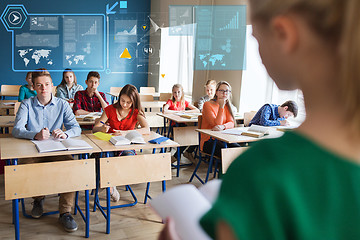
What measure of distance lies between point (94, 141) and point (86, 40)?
5.30m

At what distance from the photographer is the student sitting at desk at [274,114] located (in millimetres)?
4223

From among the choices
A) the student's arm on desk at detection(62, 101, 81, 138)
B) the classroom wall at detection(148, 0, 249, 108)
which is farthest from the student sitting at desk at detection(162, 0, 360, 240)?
the classroom wall at detection(148, 0, 249, 108)

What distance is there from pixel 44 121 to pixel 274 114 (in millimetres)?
2807

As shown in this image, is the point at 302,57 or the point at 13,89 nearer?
→ the point at 302,57

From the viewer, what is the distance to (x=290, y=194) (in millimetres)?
307

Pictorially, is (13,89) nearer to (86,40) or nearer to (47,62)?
(47,62)

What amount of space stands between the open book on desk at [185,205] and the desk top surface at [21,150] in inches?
82.8

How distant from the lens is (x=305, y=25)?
32 cm

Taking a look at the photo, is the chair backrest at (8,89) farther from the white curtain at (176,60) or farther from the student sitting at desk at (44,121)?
the student sitting at desk at (44,121)

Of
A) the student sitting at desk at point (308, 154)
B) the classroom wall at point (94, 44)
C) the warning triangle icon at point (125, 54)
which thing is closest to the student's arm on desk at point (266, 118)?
the student sitting at desk at point (308, 154)

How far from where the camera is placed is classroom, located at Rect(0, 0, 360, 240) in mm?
315

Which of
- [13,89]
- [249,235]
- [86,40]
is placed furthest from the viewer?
[86,40]

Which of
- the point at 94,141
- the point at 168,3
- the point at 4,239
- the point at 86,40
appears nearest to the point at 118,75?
the point at 86,40

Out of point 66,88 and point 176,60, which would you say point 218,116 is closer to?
point 66,88
